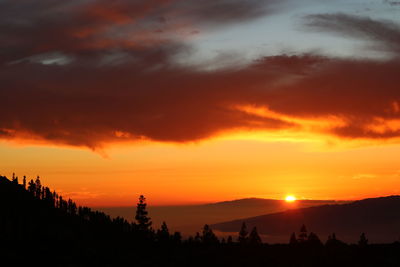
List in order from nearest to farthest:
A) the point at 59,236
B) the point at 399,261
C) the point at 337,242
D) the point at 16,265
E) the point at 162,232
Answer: the point at 399,261 → the point at 337,242 → the point at 16,265 → the point at 59,236 → the point at 162,232

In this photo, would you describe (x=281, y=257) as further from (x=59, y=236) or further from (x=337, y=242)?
(x=59, y=236)

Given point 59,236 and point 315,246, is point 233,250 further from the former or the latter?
point 59,236

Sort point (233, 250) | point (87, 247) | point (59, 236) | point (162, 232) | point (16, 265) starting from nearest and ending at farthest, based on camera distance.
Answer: point (233, 250) → point (16, 265) → point (87, 247) → point (59, 236) → point (162, 232)

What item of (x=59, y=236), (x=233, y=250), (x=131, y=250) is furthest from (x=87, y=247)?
(x=233, y=250)

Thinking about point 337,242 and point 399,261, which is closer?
point 399,261

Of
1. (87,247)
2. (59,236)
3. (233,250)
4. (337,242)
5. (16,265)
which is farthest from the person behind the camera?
(59,236)

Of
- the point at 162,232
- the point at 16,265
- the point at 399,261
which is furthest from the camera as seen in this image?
the point at 162,232

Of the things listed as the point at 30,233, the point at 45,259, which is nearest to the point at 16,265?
the point at 45,259

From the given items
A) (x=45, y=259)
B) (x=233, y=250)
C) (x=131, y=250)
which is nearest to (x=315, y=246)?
(x=233, y=250)

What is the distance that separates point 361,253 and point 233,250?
23.6 metres

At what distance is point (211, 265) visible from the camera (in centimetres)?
10906

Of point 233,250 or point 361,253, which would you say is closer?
point 361,253

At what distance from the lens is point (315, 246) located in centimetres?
11012

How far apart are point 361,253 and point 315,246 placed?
9017 millimetres
